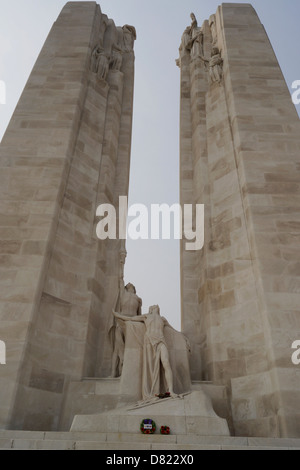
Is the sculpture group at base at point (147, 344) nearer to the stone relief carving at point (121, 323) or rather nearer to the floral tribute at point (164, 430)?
the stone relief carving at point (121, 323)

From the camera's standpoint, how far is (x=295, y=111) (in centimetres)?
1109

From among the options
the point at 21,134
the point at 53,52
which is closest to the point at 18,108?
the point at 21,134

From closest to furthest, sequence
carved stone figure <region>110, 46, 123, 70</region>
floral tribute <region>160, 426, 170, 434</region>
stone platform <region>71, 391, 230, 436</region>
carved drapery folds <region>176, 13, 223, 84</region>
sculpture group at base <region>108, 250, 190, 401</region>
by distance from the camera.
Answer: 1. floral tribute <region>160, 426, 170, 434</region>
2. stone platform <region>71, 391, 230, 436</region>
3. sculpture group at base <region>108, 250, 190, 401</region>
4. carved drapery folds <region>176, 13, 223, 84</region>
5. carved stone figure <region>110, 46, 123, 70</region>

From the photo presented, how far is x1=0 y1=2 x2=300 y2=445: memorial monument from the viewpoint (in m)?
7.10

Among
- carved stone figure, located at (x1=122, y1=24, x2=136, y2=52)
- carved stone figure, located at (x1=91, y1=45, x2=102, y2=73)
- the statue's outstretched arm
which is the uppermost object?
carved stone figure, located at (x1=122, y1=24, x2=136, y2=52)

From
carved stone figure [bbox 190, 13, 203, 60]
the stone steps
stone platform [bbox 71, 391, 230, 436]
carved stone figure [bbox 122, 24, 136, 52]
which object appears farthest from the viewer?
carved stone figure [bbox 122, 24, 136, 52]

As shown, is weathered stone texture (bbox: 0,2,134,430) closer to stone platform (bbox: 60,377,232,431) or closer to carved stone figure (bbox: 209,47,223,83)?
stone platform (bbox: 60,377,232,431)

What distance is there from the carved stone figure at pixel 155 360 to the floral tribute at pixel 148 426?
728 mm

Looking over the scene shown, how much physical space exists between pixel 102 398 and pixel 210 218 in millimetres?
5340

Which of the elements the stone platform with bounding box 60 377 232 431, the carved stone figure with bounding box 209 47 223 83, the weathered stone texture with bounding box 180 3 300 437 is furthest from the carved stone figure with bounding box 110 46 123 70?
the stone platform with bounding box 60 377 232 431

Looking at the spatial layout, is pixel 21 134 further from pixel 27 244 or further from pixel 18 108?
pixel 27 244

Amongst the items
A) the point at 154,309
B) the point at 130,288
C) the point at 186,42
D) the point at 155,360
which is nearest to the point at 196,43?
the point at 186,42

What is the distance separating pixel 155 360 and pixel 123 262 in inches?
125

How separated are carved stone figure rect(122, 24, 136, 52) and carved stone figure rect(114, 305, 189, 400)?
506 inches
